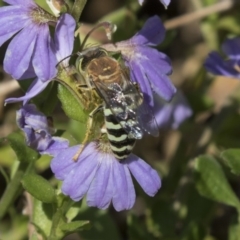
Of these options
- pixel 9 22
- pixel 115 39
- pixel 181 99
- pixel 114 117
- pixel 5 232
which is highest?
pixel 9 22

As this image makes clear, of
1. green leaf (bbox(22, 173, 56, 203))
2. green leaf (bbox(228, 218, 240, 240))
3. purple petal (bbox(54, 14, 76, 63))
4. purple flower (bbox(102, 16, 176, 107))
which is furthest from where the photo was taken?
green leaf (bbox(228, 218, 240, 240))

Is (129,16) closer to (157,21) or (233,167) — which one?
(157,21)

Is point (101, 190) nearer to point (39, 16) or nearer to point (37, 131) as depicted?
point (37, 131)

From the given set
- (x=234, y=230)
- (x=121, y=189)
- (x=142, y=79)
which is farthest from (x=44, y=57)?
(x=234, y=230)

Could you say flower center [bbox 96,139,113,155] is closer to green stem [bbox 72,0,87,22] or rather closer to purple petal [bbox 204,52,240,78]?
green stem [bbox 72,0,87,22]

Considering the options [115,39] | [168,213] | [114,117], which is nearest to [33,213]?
[114,117]

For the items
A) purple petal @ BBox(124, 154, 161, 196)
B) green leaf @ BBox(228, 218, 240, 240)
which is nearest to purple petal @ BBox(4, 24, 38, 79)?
purple petal @ BBox(124, 154, 161, 196)
